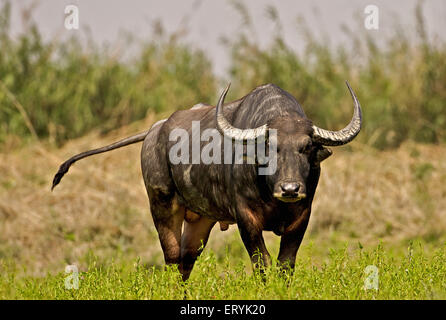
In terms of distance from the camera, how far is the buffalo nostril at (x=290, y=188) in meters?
5.38

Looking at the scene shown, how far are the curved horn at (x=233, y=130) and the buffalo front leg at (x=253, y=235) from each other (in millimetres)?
591

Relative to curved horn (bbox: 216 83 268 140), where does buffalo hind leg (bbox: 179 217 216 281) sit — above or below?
below

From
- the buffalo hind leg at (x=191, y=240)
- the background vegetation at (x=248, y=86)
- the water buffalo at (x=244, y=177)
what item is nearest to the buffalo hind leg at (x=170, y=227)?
the water buffalo at (x=244, y=177)

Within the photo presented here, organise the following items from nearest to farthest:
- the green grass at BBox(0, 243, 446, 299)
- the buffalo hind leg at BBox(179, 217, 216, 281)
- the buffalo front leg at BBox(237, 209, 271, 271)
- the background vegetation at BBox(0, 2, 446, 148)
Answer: the green grass at BBox(0, 243, 446, 299), the buffalo front leg at BBox(237, 209, 271, 271), the buffalo hind leg at BBox(179, 217, 216, 281), the background vegetation at BBox(0, 2, 446, 148)

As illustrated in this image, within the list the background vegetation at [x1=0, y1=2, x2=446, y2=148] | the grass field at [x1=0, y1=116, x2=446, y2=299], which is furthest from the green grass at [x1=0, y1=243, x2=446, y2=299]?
the background vegetation at [x1=0, y1=2, x2=446, y2=148]

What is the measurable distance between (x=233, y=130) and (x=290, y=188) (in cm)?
77

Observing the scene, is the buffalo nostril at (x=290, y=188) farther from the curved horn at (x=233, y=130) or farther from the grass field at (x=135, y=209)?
the grass field at (x=135, y=209)

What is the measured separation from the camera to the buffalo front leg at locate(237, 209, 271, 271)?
5871 millimetres

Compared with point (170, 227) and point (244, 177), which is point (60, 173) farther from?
point (244, 177)

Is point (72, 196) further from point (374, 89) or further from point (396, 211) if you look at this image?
point (374, 89)

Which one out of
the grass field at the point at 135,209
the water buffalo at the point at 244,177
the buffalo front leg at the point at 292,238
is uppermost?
the water buffalo at the point at 244,177

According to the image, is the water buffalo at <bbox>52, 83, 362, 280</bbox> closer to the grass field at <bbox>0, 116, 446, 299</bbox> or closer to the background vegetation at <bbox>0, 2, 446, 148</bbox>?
the grass field at <bbox>0, 116, 446, 299</bbox>

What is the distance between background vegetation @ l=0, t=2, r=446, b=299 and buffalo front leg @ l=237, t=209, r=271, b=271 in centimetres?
293

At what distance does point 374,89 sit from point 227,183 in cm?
939
